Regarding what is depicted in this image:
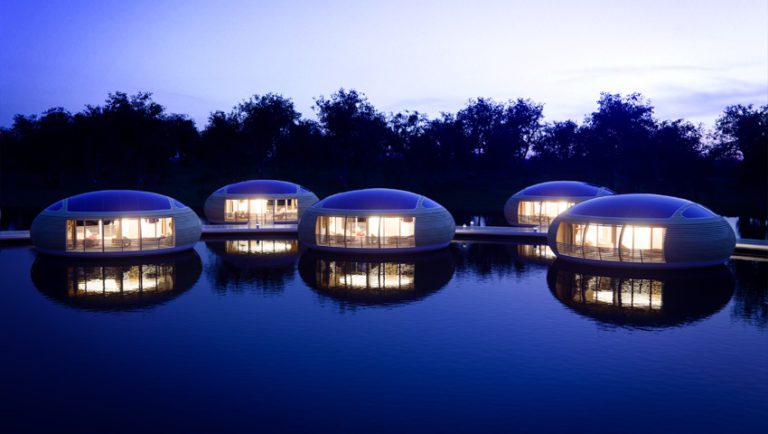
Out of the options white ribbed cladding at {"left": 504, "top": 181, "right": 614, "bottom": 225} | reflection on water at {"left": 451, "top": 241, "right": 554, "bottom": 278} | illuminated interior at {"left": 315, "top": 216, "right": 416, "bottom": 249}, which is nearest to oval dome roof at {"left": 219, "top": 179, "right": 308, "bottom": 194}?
illuminated interior at {"left": 315, "top": 216, "right": 416, "bottom": 249}

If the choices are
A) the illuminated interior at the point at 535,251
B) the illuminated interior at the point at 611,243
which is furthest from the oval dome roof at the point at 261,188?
the illuminated interior at the point at 611,243

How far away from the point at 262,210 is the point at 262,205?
0.37 metres

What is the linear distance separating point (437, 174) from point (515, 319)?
2275 inches

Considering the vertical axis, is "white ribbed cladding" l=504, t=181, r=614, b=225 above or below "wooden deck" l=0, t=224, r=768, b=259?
above

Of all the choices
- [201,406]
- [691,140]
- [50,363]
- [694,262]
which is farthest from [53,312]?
[691,140]

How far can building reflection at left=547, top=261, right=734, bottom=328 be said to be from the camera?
15.5 meters

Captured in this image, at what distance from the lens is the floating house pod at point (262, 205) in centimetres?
3959

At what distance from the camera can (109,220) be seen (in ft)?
81.7

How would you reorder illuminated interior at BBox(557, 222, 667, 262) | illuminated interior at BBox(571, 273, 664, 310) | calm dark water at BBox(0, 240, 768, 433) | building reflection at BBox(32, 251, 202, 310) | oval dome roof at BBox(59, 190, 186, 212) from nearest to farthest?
calm dark water at BBox(0, 240, 768, 433) < building reflection at BBox(32, 251, 202, 310) < illuminated interior at BBox(571, 273, 664, 310) < illuminated interior at BBox(557, 222, 667, 262) < oval dome roof at BBox(59, 190, 186, 212)

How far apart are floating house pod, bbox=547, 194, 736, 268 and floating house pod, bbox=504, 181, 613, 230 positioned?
1326 centimetres

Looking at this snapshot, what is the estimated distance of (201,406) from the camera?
31.6ft

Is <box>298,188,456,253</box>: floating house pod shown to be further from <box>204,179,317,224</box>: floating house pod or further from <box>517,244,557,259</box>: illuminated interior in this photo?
<box>204,179,317,224</box>: floating house pod

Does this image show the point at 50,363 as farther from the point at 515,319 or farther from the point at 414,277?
the point at 414,277

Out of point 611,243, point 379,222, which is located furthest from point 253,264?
point 611,243
